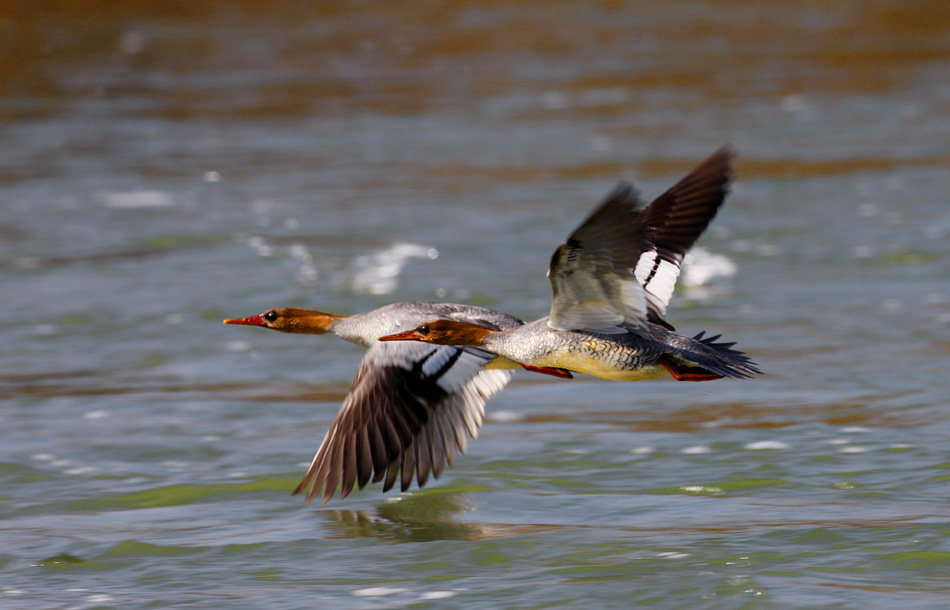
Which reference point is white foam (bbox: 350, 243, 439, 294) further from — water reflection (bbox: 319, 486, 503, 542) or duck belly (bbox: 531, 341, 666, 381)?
duck belly (bbox: 531, 341, 666, 381)

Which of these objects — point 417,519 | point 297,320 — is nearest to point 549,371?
point 417,519

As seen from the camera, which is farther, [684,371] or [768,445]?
[768,445]

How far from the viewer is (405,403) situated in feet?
22.2

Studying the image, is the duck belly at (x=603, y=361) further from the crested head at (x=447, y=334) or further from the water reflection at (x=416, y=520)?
the water reflection at (x=416, y=520)

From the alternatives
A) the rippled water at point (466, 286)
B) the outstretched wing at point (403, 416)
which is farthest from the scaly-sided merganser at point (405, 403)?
the rippled water at point (466, 286)

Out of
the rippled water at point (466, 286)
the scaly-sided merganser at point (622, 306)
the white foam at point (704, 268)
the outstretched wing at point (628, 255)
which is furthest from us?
the white foam at point (704, 268)

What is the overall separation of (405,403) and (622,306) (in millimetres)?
1279

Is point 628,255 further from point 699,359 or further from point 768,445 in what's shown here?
point 768,445

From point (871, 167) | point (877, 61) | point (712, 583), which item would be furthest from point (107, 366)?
point (877, 61)

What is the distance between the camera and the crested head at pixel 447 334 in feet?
21.7

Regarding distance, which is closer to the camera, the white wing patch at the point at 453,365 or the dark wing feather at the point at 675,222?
the dark wing feather at the point at 675,222

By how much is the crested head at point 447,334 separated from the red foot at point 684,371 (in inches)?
32.5

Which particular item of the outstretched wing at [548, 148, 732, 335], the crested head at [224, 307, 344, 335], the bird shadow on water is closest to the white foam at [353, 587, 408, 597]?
the bird shadow on water

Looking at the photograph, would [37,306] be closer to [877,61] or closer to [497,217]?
[497,217]
